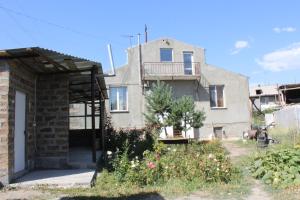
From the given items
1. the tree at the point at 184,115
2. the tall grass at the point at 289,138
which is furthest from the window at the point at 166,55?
the tall grass at the point at 289,138

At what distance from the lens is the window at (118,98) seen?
91.8 ft

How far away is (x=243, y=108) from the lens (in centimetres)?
2981

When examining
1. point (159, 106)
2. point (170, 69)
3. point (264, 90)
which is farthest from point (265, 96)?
point (159, 106)

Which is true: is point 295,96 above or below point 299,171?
above

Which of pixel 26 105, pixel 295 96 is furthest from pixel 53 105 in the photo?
pixel 295 96

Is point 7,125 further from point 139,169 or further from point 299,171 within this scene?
point 299,171

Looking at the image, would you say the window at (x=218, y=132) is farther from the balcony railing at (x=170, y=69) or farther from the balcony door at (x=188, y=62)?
the balcony door at (x=188, y=62)

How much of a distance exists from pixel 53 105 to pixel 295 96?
3155 cm

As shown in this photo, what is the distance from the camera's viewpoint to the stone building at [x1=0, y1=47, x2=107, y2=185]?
9336mm

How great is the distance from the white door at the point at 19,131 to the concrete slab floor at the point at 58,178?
375 millimetres

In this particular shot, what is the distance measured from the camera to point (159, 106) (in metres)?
24.3

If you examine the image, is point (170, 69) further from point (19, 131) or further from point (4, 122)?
point (4, 122)

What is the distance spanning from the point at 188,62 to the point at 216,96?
3195mm

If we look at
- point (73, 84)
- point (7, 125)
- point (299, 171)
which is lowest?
point (299, 171)
